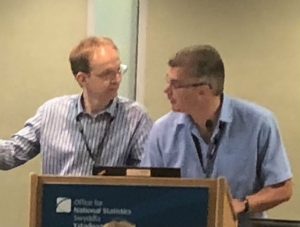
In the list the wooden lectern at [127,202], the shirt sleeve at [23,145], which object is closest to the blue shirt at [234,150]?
the shirt sleeve at [23,145]

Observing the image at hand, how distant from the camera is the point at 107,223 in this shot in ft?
5.60

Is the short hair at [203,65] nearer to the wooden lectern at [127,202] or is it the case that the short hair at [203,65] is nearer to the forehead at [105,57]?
the forehead at [105,57]

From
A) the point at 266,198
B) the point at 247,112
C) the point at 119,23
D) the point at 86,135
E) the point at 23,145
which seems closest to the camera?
the point at 266,198

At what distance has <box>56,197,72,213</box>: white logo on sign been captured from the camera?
68.3 inches

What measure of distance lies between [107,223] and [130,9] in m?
2.56

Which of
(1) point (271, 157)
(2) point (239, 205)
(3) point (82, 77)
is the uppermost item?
(3) point (82, 77)

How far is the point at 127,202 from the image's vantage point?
1714 millimetres

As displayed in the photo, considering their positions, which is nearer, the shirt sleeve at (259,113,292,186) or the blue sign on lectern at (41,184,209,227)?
the blue sign on lectern at (41,184,209,227)

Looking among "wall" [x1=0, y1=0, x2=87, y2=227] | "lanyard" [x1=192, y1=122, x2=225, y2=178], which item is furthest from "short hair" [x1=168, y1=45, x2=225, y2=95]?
"wall" [x1=0, y1=0, x2=87, y2=227]

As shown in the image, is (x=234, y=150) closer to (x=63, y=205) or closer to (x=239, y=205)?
(x=239, y=205)

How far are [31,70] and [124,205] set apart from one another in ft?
8.38

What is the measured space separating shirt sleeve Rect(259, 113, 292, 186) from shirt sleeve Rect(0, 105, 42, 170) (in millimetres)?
980

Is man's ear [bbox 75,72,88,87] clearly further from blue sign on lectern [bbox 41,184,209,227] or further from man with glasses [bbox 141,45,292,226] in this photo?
blue sign on lectern [bbox 41,184,209,227]

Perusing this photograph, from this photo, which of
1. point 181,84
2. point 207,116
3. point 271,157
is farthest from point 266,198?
point 181,84
